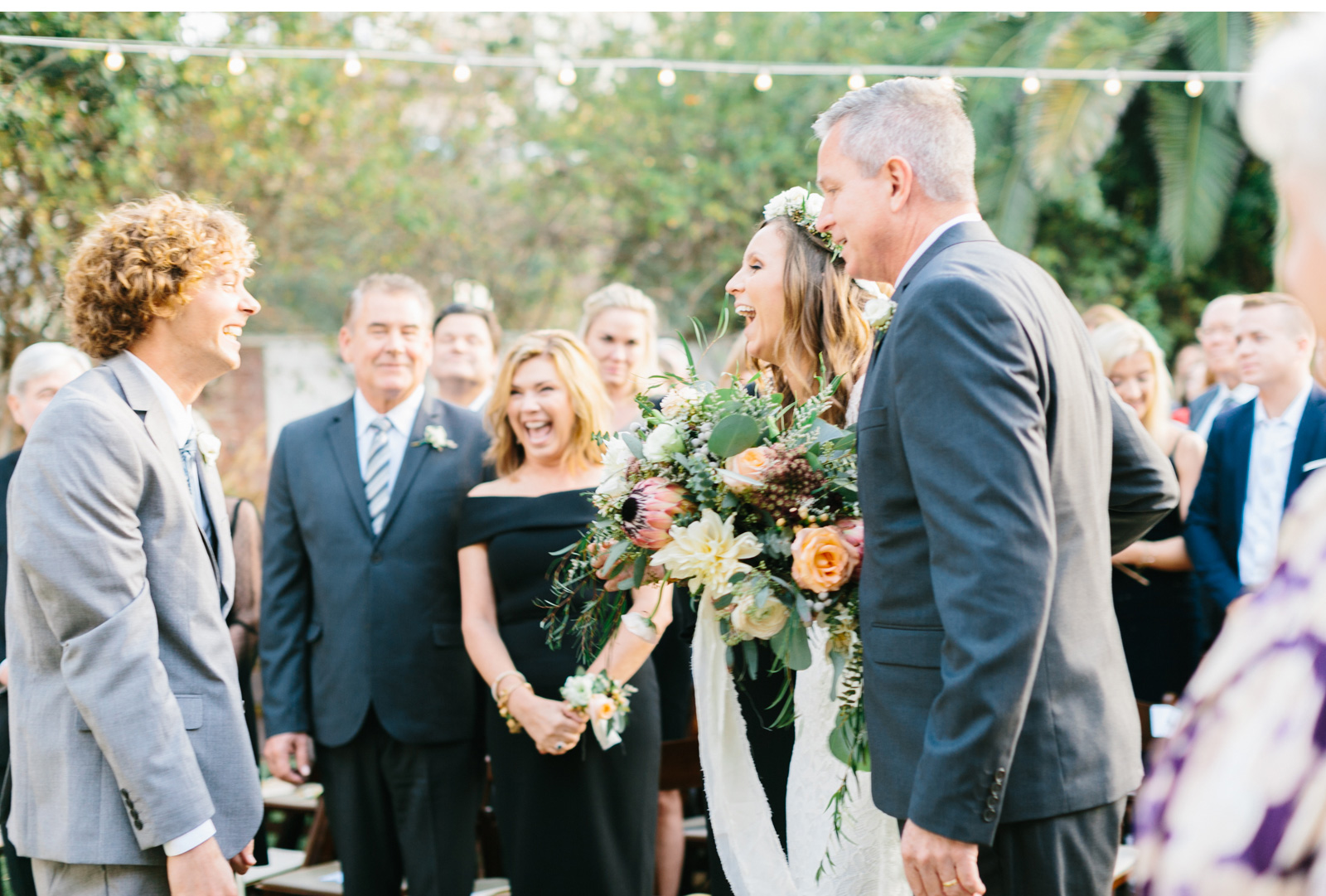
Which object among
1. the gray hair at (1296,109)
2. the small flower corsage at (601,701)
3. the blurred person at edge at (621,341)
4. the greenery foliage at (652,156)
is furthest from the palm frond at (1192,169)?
the gray hair at (1296,109)

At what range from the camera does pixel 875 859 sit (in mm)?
2561

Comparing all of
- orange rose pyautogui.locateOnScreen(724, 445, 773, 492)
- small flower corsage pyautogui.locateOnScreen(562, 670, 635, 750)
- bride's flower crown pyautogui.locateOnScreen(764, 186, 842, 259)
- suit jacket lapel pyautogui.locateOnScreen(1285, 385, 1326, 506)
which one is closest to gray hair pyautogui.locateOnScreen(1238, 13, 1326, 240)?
orange rose pyautogui.locateOnScreen(724, 445, 773, 492)

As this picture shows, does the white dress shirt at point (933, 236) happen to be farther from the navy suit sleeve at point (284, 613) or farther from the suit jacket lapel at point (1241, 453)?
the suit jacket lapel at point (1241, 453)

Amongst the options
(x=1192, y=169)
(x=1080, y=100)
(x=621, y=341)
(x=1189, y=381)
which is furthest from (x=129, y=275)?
(x=1192, y=169)

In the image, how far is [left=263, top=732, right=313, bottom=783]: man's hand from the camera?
373 centimetres

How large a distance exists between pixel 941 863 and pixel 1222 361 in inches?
195

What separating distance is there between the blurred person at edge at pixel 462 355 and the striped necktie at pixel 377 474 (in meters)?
1.28

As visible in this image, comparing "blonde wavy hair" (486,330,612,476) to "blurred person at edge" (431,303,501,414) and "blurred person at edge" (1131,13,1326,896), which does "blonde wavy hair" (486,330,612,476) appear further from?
"blurred person at edge" (1131,13,1326,896)

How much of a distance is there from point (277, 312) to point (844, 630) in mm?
11712

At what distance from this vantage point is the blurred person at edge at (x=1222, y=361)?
5.84 meters

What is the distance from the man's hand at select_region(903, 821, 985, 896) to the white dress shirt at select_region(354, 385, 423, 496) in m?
2.49

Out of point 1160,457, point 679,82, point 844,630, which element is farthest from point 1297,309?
point 679,82

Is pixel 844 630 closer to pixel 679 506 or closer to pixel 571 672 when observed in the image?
pixel 679 506

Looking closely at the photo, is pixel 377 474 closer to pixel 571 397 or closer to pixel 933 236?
pixel 571 397
